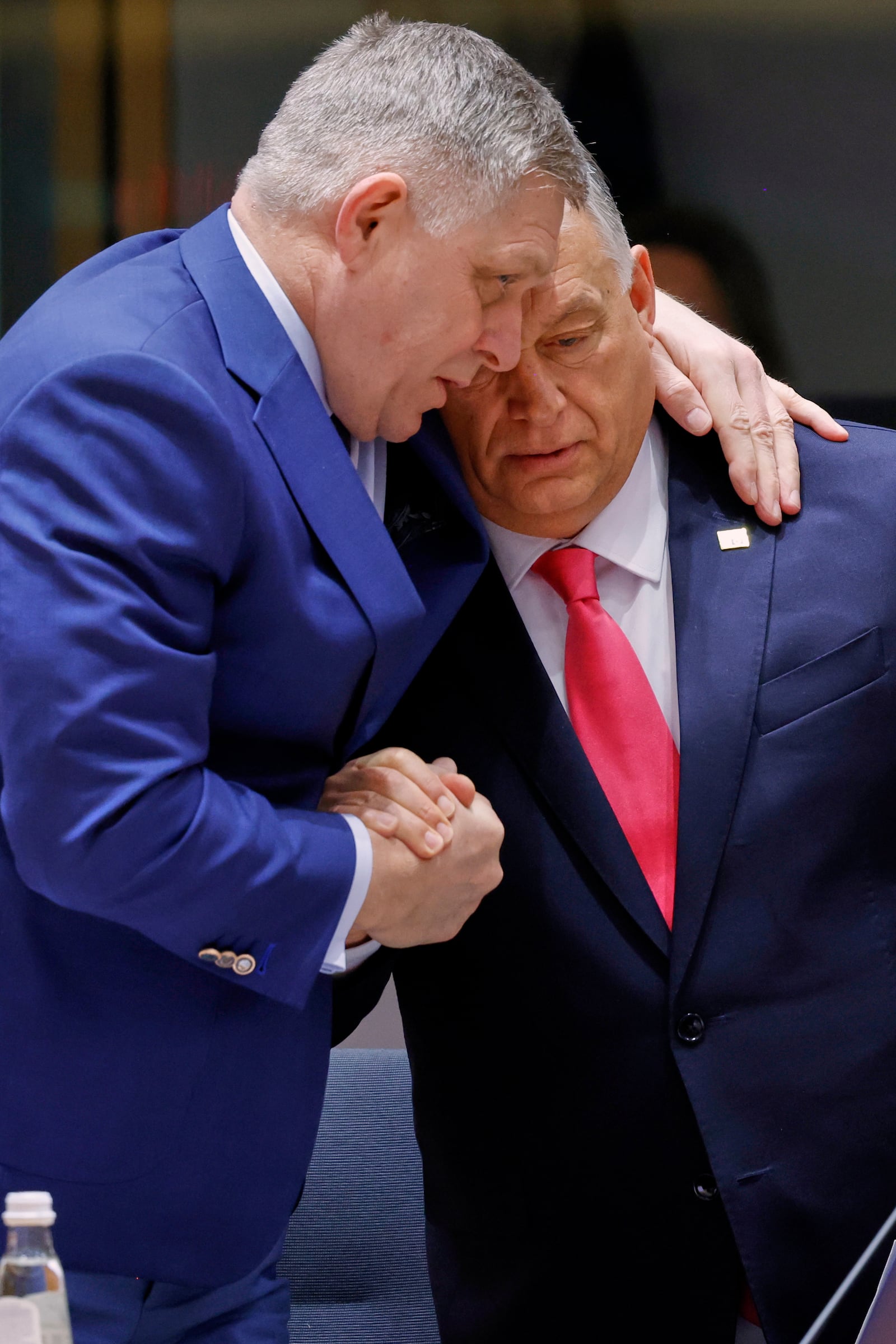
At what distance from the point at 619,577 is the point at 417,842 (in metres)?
0.49

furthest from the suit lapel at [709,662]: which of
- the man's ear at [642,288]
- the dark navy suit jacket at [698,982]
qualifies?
the man's ear at [642,288]

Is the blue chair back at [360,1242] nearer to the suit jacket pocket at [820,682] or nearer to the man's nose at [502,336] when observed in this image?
the suit jacket pocket at [820,682]

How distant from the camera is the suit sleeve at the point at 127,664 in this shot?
917mm

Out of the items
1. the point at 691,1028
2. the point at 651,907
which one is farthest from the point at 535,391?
the point at 691,1028

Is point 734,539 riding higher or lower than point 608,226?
lower

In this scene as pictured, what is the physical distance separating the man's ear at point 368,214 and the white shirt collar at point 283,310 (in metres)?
0.06

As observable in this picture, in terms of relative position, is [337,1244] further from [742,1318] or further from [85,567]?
[85,567]

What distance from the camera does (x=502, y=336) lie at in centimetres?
115

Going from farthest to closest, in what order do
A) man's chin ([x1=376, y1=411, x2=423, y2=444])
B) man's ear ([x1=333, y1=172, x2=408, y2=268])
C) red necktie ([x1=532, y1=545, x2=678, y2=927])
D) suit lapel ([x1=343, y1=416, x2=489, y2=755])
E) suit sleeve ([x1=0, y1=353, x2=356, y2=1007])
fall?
red necktie ([x1=532, y1=545, x2=678, y2=927]), suit lapel ([x1=343, y1=416, x2=489, y2=755]), man's chin ([x1=376, y1=411, x2=423, y2=444]), man's ear ([x1=333, y1=172, x2=408, y2=268]), suit sleeve ([x1=0, y1=353, x2=356, y2=1007])

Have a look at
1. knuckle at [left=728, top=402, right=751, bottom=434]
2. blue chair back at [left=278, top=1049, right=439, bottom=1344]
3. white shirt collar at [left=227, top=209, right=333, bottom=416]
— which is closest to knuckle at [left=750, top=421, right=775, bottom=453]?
knuckle at [left=728, top=402, right=751, bottom=434]

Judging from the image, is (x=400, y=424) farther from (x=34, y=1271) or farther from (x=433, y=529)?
(x=34, y=1271)

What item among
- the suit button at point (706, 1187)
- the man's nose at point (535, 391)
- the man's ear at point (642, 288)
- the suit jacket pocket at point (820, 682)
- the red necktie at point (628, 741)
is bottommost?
the suit button at point (706, 1187)

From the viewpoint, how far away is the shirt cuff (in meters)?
1.05

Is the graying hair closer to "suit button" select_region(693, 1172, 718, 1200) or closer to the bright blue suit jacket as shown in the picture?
the bright blue suit jacket
